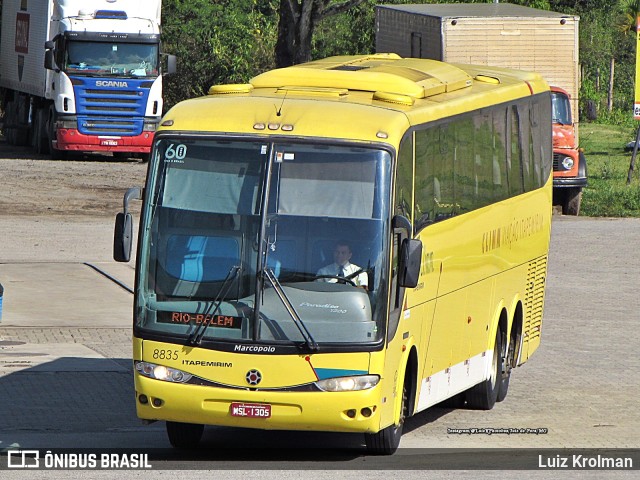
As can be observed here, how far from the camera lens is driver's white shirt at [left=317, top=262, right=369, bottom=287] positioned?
1048 centimetres

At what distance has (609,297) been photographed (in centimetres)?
2152

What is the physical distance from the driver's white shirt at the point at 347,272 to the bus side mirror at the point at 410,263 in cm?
28

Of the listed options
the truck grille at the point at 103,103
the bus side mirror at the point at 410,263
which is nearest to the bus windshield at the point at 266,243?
the bus side mirror at the point at 410,263

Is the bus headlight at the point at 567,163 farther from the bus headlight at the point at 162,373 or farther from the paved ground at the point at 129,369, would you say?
the bus headlight at the point at 162,373

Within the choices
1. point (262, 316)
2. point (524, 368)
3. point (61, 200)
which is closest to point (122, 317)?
point (524, 368)

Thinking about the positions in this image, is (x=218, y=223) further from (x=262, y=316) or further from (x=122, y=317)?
(x=122, y=317)

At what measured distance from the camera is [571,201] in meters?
32.1

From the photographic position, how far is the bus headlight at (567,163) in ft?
101

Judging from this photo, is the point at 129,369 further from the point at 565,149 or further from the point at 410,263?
the point at 565,149

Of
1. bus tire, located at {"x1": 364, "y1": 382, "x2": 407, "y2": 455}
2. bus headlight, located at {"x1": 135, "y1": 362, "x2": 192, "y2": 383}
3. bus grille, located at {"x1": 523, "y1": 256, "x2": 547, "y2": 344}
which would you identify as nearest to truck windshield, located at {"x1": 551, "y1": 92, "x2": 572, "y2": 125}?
bus grille, located at {"x1": 523, "y1": 256, "x2": 547, "y2": 344}

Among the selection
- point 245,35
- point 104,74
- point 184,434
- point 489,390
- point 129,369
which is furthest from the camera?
point 245,35

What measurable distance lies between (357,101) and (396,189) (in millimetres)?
941

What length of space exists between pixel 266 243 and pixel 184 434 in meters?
1.90

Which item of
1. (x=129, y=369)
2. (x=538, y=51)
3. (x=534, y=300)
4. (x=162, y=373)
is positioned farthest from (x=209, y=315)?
(x=538, y=51)
